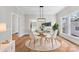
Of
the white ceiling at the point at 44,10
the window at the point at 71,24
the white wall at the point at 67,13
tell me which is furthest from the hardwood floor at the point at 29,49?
the white ceiling at the point at 44,10

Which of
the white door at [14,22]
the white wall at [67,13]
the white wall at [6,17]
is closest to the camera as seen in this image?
the white wall at [6,17]

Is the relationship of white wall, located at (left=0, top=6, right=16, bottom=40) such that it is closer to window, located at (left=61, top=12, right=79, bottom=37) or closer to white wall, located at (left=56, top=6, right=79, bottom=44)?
white wall, located at (left=56, top=6, right=79, bottom=44)

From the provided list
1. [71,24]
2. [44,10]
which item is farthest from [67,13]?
[44,10]

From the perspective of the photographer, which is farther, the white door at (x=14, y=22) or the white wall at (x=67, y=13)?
the white door at (x=14, y=22)

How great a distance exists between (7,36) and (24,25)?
58 centimetres

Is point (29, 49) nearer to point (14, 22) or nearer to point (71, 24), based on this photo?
point (14, 22)

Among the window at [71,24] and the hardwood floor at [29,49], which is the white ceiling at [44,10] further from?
the hardwood floor at [29,49]

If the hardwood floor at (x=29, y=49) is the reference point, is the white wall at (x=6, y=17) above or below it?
above

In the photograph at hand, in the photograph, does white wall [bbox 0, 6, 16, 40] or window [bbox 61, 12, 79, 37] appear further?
window [bbox 61, 12, 79, 37]

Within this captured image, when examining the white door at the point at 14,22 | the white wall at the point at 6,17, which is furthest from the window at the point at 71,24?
the white wall at the point at 6,17

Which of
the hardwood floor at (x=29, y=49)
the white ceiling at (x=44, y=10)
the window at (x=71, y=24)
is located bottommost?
the hardwood floor at (x=29, y=49)

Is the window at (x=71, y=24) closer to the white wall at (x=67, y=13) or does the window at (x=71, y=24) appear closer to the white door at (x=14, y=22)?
the white wall at (x=67, y=13)

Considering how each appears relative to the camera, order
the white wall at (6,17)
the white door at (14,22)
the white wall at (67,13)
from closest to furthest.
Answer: the white wall at (6,17), the white wall at (67,13), the white door at (14,22)

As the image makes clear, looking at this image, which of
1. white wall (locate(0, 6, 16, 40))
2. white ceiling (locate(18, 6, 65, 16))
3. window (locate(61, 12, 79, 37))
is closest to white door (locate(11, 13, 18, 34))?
white wall (locate(0, 6, 16, 40))
